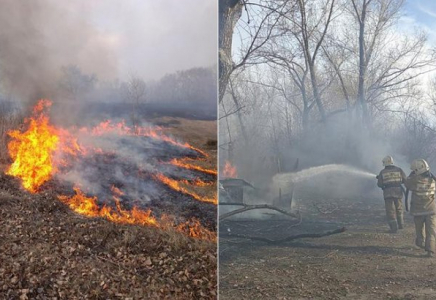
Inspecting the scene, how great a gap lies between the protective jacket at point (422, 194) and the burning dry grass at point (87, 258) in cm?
178

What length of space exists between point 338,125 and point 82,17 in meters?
2.27

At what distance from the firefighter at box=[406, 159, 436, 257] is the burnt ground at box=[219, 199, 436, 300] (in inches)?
3.6

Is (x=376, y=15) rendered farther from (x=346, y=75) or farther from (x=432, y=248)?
(x=432, y=248)

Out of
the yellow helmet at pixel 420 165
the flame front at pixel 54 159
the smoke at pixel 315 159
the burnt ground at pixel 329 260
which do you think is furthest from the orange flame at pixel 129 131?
the yellow helmet at pixel 420 165

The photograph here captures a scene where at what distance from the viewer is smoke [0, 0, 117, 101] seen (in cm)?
298

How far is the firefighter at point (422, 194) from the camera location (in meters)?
3.41

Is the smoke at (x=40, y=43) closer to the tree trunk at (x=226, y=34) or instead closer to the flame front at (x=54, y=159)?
the flame front at (x=54, y=159)

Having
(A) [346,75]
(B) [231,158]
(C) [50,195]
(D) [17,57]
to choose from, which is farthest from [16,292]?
(A) [346,75]

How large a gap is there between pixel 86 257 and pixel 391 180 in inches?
100

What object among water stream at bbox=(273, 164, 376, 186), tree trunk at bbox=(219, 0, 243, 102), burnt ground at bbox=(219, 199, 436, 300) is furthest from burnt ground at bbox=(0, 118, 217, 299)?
tree trunk at bbox=(219, 0, 243, 102)

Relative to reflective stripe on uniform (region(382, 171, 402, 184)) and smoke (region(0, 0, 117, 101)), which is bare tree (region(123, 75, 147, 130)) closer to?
smoke (region(0, 0, 117, 101))

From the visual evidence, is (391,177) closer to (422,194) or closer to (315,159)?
(422,194)

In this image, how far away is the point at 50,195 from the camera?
3.05 meters

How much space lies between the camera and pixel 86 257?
2.99 meters
